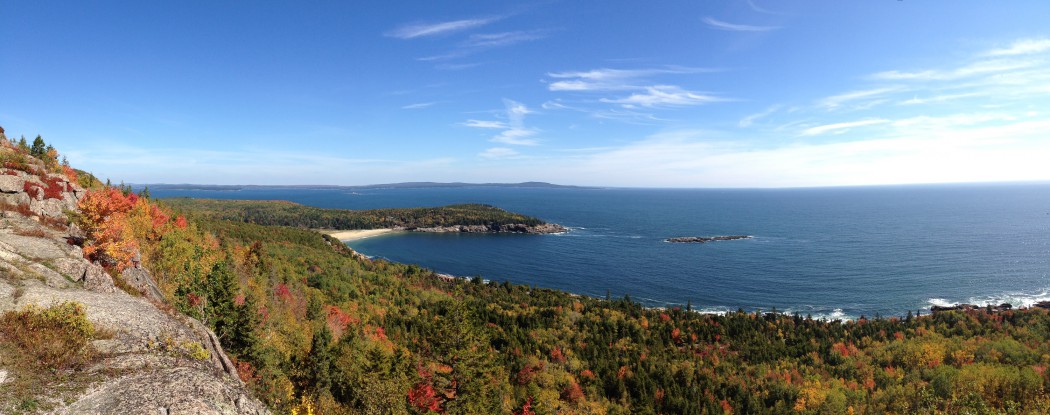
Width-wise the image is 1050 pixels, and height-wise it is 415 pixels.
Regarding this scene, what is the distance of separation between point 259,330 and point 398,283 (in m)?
39.8

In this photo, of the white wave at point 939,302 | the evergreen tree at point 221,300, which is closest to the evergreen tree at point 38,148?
the evergreen tree at point 221,300

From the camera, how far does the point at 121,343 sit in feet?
42.5

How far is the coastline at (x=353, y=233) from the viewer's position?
564 feet

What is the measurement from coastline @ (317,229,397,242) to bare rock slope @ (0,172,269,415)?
156978mm

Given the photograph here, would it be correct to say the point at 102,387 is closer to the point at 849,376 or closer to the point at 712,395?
the point at 712,395

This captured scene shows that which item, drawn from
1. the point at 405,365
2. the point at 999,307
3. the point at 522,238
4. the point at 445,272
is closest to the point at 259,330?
the point at 405,365

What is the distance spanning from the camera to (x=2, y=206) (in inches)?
904

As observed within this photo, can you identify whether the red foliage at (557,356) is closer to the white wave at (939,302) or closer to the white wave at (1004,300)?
the white wave at (939,302)

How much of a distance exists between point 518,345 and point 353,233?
14999 centimetres

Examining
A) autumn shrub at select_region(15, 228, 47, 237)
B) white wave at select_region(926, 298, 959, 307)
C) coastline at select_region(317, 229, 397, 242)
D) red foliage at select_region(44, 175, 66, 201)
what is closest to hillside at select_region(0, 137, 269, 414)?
autumn shrub at select_region(15, 228, 47, 237)

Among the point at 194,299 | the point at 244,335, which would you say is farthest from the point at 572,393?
the point at 194,299

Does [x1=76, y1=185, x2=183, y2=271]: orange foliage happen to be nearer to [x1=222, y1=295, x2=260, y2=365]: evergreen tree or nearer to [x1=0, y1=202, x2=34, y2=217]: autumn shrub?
[x1=0, y1=202, x2=34, y2=217]: autumn shrub

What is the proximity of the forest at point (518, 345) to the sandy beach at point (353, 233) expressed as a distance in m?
92.3

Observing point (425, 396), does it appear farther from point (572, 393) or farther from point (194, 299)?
point (194, 299)
